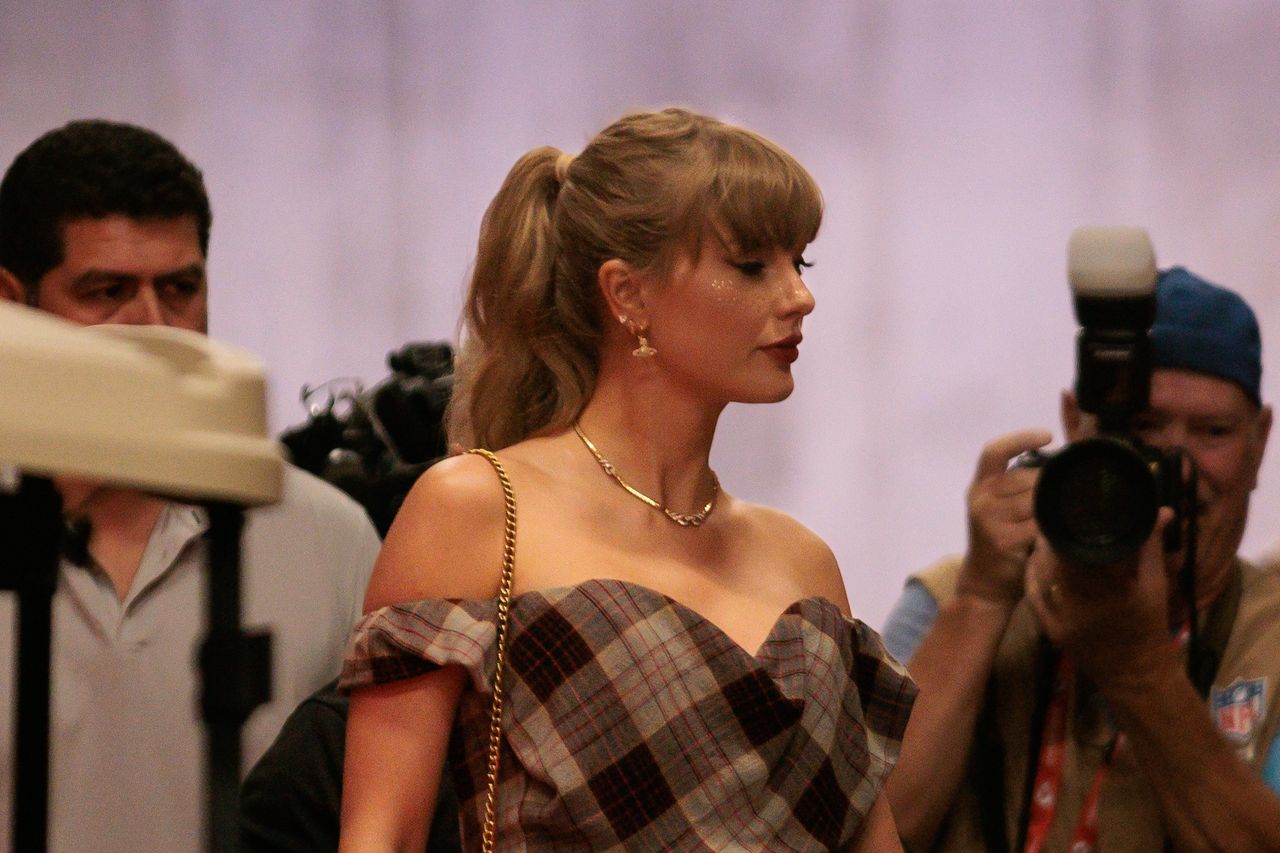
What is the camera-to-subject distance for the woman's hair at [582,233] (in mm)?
1881

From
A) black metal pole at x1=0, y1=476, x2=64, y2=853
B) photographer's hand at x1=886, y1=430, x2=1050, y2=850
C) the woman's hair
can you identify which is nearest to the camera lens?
photographer's hand at x1=886, y1=430, x2=1050, y2=850

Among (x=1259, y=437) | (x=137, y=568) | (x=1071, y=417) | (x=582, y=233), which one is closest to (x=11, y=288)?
(x=137, y=568)

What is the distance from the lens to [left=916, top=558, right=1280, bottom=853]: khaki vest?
1992 millimetres

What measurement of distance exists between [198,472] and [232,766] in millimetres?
148

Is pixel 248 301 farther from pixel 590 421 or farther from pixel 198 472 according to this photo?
pixel 198 472

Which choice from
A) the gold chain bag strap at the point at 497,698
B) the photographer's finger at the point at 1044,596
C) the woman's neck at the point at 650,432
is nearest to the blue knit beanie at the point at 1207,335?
the photographer's finger at the point at 1044,596

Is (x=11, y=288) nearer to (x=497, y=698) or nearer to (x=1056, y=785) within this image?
(x=497, y=698)

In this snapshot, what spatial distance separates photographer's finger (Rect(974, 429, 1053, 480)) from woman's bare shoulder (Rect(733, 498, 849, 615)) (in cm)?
20

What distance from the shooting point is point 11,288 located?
2.30 m

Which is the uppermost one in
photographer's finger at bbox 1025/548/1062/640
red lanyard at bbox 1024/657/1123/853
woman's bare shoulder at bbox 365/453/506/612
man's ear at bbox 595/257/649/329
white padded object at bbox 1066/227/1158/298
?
white padded object at bbox 1066/227/1158/298

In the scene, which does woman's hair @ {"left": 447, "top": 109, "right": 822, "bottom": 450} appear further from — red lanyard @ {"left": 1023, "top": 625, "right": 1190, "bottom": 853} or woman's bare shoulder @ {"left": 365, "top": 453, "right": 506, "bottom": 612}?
red lanyard @ {"left": 1023, "top": 625, "right": 1190, "bottom": 853}

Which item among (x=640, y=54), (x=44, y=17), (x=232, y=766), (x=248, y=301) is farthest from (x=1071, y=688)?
(x=44, y=17)

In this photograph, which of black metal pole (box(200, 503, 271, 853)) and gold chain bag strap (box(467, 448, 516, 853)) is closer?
black metal pole (box(200, 503, 271, 853))

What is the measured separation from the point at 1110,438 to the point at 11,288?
1.35 metres
